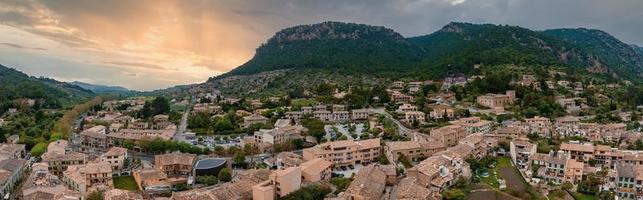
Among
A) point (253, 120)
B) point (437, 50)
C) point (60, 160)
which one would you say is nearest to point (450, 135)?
point (253, 120)

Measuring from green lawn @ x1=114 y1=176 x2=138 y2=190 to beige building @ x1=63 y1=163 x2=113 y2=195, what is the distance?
2.54 ft

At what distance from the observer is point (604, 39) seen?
133 metres

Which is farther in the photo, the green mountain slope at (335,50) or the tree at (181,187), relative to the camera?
the green mountain slope at (335,50)

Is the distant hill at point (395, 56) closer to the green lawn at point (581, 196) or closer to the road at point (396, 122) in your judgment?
the road at point (396, 122)

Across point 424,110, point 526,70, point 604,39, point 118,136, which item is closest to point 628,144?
point 424,110

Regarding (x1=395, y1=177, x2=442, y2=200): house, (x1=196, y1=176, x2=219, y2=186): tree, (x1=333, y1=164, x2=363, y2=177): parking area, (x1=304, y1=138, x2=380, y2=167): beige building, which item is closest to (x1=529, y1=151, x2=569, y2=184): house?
(x1=395, y1=177, x2=442, y2=200): house

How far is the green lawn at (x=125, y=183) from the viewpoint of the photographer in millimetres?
29750

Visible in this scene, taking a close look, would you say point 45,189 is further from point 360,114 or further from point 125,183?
point 360,114

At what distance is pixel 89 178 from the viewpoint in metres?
29.2

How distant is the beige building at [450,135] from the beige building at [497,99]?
14.3 metres

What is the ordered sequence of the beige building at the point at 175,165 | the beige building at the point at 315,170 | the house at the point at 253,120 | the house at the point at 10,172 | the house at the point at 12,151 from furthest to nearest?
the house at the point at 253,120, the house at the point at 12,151, the beige building at the point at 175,165, the beige building at the point at 315,170, the house at the point at 10,172

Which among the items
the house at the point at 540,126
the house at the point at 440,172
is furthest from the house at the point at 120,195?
the house at the point at 540,126

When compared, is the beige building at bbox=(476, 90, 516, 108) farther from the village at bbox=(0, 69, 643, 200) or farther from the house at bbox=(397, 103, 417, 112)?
the house at bbox=(397, 103, 417, 112)

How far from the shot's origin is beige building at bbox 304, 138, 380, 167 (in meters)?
32.9
